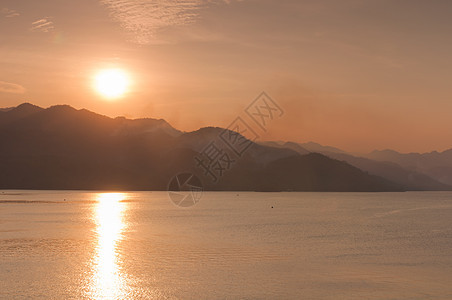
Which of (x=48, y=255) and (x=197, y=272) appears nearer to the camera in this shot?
(x=197, y=272)

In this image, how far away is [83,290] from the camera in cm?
3303

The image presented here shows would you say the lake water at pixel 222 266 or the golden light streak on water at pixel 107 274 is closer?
the golden light streak on water at pixel 107 274

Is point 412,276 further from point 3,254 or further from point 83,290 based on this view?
point 3,254

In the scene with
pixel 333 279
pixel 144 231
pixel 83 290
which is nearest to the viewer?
pixel 83 290

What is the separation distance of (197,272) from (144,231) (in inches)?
1602

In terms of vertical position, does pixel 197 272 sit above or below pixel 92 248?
above

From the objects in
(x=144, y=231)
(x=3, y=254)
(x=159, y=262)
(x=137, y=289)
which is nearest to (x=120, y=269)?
(x=159, y=262)

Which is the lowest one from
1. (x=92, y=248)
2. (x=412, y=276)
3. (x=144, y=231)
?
(x=144, y=231)

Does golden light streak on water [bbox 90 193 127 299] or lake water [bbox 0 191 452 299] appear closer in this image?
golden light streak on water [bbox 90 193 127 299]

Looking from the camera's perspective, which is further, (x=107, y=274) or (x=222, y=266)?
(x=222, y=266)

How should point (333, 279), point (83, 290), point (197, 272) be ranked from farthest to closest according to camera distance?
point (197, 272)
point (333, 279)
point (83, 290)

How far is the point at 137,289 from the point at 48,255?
20.5 m

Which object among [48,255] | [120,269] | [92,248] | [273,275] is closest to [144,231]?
[92,248]

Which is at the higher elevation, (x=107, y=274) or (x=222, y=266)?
(x=107, y=274)
